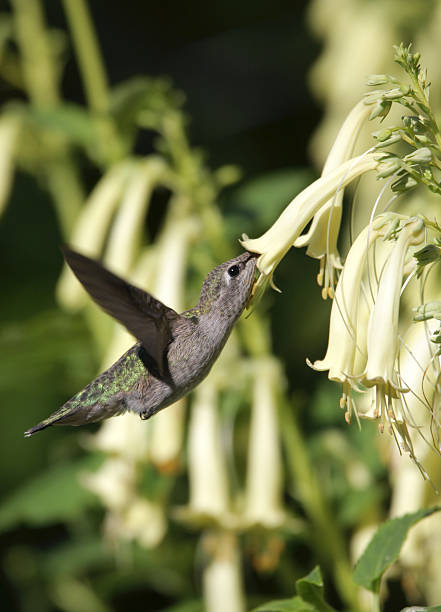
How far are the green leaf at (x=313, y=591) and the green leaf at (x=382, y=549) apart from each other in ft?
0.24

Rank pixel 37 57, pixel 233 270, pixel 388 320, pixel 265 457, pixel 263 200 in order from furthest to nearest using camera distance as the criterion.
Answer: pixel 37 57 → pixel 263 200 → pixel 265 457 → pixel 233 270 → pixel 388 320

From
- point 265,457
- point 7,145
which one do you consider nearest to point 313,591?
point 265,457

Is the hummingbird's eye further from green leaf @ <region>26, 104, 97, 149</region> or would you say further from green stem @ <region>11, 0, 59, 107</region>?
green stem @ <region>11, 0, 59, 107</region>

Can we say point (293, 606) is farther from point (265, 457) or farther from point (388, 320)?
point (265, 457)

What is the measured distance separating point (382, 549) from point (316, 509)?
0.95 metres

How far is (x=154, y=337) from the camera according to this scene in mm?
1378

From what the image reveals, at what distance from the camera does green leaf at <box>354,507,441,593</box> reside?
1.18 meters

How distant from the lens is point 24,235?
4.22m

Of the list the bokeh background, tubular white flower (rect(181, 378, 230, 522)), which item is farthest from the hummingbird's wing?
tubular white flower (rect(181, 378, 230, 522))

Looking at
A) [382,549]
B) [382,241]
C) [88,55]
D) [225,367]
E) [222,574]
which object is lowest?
[222,574]

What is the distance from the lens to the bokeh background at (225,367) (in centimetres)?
227

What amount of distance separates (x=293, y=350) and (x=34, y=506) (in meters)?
0.91

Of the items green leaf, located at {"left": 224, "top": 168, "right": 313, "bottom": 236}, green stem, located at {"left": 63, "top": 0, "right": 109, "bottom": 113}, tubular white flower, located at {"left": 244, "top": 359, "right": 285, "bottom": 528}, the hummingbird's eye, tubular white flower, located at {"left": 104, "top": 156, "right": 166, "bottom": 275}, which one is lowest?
tubular white flower, located at {"left": 244, "top": 359, "right": 285, "bottom": 528}

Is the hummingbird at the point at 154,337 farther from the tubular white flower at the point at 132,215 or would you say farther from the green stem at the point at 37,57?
the green stem at the point at 37,57
